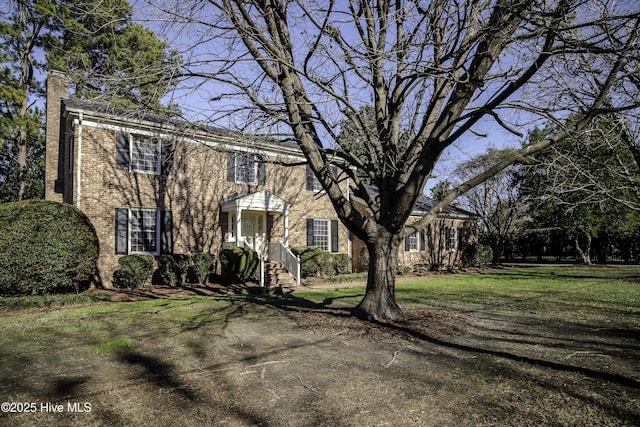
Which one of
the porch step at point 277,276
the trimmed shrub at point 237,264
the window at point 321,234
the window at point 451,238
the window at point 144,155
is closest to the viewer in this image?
the window at point 144,155

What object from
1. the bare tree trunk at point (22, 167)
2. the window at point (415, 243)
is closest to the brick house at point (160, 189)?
the window at point (415, 243)

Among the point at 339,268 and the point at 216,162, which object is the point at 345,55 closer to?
the point at 216,162

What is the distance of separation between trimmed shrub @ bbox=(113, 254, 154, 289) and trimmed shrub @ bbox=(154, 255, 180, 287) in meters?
0.43

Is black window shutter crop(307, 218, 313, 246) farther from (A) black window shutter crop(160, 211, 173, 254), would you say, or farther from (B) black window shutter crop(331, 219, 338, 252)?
(A) black window shutter crop(160, 211, 173, 254)

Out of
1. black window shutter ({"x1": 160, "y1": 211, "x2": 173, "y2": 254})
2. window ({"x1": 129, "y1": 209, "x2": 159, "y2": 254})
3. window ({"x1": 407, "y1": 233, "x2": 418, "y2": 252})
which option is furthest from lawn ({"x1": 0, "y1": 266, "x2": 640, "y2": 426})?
window ({"x1": 407, "y1": 233, "x2": 418, "y2": 252})

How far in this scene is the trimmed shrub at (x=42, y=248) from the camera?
393 inches

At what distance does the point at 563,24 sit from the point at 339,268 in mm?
14269

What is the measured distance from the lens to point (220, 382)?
13.9ft

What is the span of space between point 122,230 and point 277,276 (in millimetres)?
5932

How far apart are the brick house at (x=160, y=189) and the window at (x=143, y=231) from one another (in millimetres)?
33

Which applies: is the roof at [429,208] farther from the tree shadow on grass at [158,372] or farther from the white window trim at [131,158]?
the tree shadow on grass at [158,372]

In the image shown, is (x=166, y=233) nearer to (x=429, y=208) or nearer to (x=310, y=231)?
(x=310, y=231)

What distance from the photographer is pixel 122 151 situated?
44.4 feet

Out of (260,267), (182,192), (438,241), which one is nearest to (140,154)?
(182,192)
